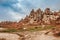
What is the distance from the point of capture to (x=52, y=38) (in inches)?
1624

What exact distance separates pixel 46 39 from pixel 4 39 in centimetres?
1138

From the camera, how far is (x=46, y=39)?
134ft

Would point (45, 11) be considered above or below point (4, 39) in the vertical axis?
above

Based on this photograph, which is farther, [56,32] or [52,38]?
[56,32]

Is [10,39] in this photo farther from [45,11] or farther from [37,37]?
[45,11]

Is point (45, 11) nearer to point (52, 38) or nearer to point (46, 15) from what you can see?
point (46, 15)

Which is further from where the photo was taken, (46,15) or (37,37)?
(46,15)

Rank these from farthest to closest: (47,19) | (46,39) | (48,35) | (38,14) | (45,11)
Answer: (38,14)
(45,11)
(47,19)
(48,35)
(46,39)

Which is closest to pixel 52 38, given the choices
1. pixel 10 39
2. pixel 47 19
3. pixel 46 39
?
pixel 46 39

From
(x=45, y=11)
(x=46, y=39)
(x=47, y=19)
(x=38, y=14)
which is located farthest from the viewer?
(x=38, y=14)

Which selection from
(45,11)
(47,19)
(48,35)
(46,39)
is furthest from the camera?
(45,11)

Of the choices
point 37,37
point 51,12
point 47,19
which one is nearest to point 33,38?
point 37,37

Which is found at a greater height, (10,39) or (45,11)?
(45,11)

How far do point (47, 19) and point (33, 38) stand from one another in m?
50.8
